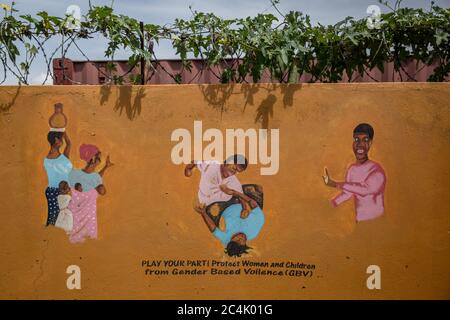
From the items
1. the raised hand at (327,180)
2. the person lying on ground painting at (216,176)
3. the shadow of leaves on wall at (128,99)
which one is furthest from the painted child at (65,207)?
the raised hand at (327,180)

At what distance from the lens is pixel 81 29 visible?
310cm

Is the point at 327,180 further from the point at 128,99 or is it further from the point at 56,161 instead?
the point at 56,161

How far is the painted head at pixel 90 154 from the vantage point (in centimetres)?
304

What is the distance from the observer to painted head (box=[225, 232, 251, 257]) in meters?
3.03

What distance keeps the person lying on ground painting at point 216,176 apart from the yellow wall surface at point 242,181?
0.06 metres

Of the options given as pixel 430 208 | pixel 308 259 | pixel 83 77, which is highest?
pixel 83 77

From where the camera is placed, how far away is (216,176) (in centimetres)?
303

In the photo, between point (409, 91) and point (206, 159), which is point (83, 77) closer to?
point (206, 159)

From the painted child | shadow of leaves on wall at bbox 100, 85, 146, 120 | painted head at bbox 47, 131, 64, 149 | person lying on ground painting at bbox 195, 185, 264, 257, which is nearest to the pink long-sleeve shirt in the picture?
person lying on ground painting at bbox 195, 185, 264, 257

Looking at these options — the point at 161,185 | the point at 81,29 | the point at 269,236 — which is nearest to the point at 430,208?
the point at 269,236

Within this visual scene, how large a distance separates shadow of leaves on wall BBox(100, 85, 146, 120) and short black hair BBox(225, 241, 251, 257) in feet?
3.77

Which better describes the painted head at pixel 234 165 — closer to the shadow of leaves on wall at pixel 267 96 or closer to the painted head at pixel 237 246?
the shadow of leaves on wall at pixel 267 96

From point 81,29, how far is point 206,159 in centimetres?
133

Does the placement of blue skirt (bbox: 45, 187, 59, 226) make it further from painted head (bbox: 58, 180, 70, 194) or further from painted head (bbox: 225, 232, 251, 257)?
painted head (bbox: 225, 232, 251, 257)
